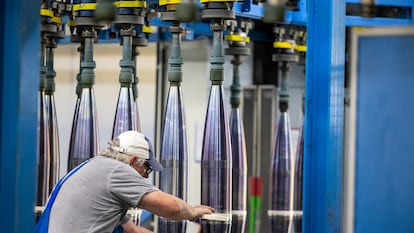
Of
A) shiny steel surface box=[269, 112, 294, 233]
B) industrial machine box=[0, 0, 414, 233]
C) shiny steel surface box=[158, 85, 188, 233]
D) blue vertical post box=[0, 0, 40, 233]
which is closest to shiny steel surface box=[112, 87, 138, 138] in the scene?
industrial machine box=[0, 0, 414, 233]

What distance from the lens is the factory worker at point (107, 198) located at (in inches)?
121

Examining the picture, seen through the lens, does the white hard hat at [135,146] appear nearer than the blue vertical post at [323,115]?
Yes

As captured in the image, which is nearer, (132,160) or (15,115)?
Answer: (15,115)

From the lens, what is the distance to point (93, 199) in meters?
3.13

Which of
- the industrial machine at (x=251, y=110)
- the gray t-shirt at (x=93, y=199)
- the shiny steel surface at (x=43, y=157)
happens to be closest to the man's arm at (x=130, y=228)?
the industrial machine at (x=251, y=110)

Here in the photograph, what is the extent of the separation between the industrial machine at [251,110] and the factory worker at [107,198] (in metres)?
0.20

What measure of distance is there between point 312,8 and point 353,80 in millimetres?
2106

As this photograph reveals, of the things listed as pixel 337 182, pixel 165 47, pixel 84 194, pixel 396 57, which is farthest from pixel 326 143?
pixel 165 47

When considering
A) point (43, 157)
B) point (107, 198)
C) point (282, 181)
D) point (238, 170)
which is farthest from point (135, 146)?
point (282, 181)

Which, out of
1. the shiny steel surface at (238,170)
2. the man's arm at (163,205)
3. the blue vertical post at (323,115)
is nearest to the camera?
the man's arm at (163,205)

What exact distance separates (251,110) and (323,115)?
8.30 feet

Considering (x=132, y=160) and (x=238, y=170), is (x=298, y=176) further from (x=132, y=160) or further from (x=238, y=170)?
(x=132, y=160)

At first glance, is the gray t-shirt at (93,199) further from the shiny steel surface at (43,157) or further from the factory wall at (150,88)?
the factory wall at (150,88)

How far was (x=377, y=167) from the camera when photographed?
5.27m
